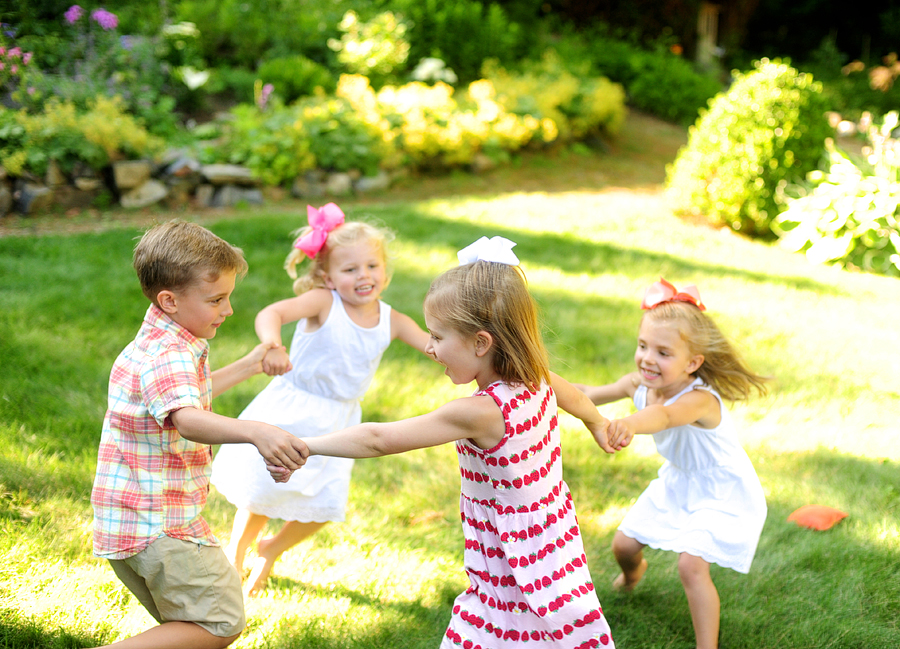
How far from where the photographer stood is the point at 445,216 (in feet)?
25.5

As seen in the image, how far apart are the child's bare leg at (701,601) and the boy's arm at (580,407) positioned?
554 millimetres

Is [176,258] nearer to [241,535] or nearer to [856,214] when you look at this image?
[241,535]

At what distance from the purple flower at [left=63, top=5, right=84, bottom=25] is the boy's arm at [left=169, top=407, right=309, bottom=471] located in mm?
8103

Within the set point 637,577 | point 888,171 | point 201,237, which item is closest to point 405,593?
point 637,577

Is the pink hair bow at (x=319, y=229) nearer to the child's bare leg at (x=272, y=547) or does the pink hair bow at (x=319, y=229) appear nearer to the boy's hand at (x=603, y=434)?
the child's bare leg at (x=272, y=547)

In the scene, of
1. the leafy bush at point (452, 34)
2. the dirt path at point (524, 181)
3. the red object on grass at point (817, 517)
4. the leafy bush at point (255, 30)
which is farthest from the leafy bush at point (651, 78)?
the red object on grass at point (817, 517)

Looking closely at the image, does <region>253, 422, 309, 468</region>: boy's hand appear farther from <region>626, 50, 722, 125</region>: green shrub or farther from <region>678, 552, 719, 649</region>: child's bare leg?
<region>626, 50, 722, 125</region>: green shrub

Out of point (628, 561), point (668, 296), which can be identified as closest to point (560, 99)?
point (668, 296)

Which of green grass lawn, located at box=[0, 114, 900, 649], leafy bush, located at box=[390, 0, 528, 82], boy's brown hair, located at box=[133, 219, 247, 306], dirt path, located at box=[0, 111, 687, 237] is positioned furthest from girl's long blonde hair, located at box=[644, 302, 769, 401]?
leafy bush, located at box=[390, 0, 528, 82]

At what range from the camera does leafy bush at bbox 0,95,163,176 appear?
6.91 m

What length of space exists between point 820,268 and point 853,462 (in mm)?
3908

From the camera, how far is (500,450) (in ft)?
6.75

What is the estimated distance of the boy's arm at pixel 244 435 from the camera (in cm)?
199

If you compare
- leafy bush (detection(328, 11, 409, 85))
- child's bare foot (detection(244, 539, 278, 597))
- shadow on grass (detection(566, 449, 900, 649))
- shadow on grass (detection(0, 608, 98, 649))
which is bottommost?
shadow on grass (detection(566, 449, 900, 649))
